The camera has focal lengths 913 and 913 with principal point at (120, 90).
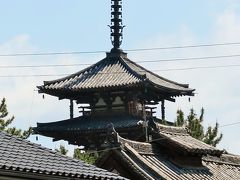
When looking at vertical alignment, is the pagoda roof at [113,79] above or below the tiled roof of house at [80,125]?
above

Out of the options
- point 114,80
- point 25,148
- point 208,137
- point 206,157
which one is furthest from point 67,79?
point 25,148

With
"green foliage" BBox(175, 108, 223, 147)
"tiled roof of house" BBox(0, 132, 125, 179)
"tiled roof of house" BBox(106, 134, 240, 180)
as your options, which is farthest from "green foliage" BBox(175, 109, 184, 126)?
"tiled roof of house" BBox(0, 132, 125, 179)

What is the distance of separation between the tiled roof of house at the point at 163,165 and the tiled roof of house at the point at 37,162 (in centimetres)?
1099

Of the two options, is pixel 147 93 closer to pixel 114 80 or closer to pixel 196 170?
pixel 114 80

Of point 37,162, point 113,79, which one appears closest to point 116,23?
point 113,79

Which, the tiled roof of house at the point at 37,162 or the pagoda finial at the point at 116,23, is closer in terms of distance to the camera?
the tiled roof of house at the point at 37,162

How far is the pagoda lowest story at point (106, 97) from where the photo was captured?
159 ft

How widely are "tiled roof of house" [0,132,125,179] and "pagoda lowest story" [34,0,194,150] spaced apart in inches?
1092

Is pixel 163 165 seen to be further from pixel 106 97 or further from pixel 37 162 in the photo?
pixel 106 97

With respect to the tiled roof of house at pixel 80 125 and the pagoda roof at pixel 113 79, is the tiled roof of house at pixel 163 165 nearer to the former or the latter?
the tiled roof of house at pixel 80 125

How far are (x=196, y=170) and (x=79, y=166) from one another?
15.5 m

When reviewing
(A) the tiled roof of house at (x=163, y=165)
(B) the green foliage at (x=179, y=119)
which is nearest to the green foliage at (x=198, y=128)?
(B) the green foliage at (x=179, y=119)

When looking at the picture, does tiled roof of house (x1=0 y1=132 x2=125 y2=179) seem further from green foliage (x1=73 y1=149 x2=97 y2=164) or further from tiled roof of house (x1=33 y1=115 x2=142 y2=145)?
tiled roof of house (x1=33 y1=115 x2=142 y2=145)

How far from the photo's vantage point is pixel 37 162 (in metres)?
18.4
